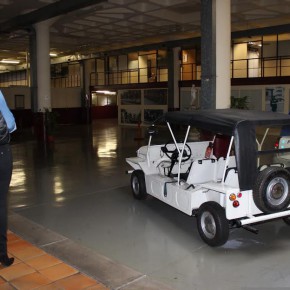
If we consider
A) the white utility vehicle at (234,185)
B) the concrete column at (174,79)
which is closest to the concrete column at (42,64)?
the concrete column at (174,79)

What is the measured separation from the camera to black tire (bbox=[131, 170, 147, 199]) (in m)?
6.42

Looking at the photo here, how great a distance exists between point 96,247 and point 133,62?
905 inches

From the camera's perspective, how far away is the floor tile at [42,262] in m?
3.91

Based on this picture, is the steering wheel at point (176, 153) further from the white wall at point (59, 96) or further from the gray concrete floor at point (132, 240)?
the white wall at point (59, 96)

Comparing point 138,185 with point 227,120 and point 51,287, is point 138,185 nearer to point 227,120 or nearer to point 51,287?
point 227,120

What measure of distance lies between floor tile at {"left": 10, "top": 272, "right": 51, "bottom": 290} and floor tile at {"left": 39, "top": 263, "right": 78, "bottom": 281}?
61 mm

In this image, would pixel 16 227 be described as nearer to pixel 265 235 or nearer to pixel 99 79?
pixel 265 235

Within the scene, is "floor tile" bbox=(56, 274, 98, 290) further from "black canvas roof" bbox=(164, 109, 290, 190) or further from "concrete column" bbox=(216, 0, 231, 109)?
"concrete column" bbox=(216, 0, 231, 109)

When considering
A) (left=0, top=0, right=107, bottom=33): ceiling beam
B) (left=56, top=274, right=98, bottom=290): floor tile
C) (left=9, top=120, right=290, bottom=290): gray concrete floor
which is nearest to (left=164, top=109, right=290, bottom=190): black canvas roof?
(left=9, top=120, right=290, bottom=290): gray concrete floor

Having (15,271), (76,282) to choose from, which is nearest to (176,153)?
(76,282)

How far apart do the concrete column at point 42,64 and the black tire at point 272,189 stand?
12.7 metres

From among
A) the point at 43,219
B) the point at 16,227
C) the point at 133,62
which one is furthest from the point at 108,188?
the point at 133,62

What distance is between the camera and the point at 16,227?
5.16 metres

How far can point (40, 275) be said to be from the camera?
3709mm
